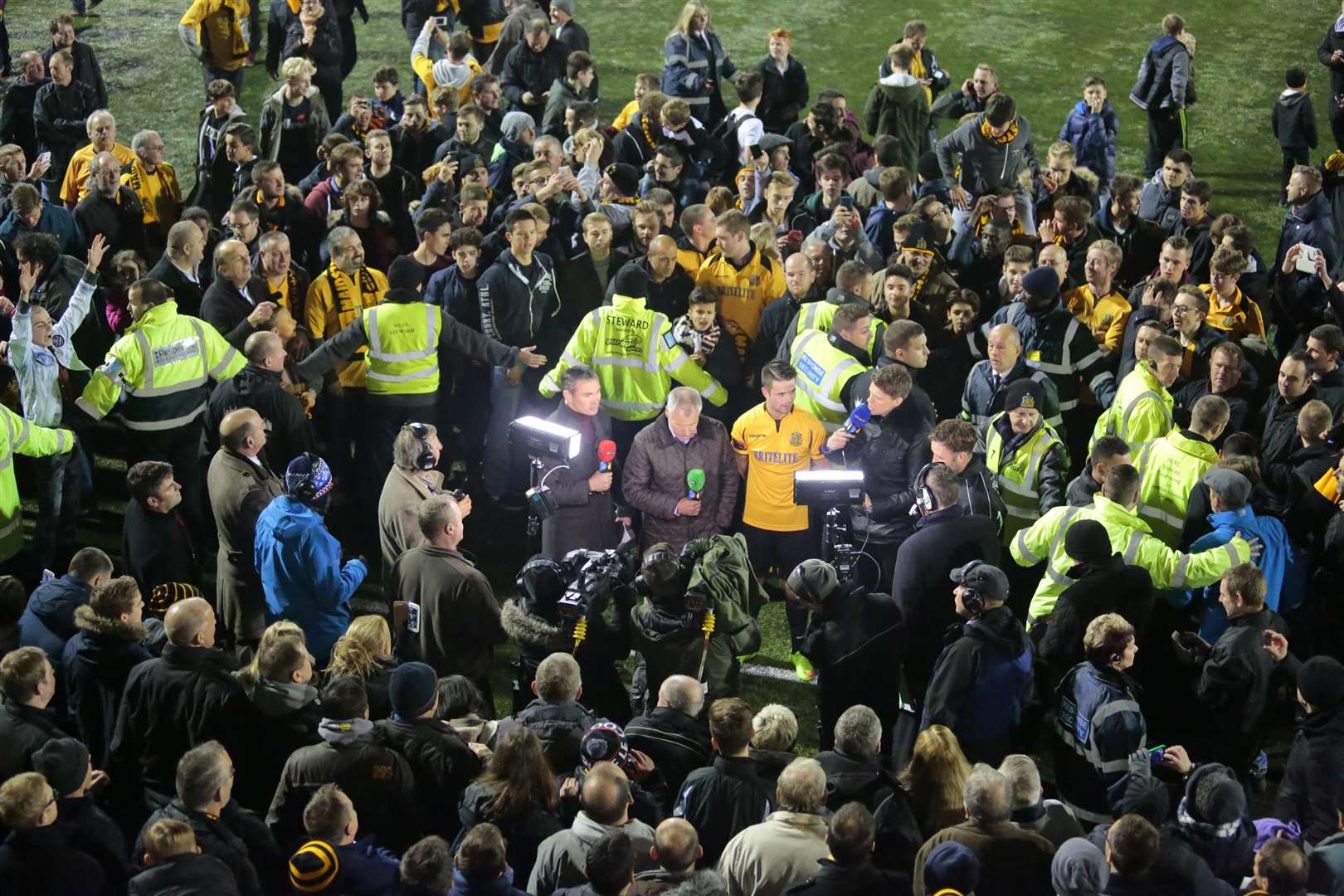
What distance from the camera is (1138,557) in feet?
23.7

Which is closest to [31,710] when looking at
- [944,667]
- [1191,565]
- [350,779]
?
[350,779]

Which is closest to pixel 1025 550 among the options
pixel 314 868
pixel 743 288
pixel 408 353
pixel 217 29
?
pixel 743 288

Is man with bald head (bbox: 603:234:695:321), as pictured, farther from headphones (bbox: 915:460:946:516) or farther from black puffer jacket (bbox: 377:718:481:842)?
black puffer jacket (bbox: 377:718:481:842)

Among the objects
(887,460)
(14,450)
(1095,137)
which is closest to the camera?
(14,450)

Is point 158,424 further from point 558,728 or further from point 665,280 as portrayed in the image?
point 558,728

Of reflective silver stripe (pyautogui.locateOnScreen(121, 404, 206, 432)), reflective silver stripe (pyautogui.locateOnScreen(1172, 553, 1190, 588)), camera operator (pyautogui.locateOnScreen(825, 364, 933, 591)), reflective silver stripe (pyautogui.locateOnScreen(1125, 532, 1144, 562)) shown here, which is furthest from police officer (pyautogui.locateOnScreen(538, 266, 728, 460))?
reflective silver stripe (pyautogui.locateOnScreen(1172, 553, 1190, 588))

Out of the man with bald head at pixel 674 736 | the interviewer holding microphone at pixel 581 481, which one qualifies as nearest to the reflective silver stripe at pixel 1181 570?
the man with bald head at pixel 674 736

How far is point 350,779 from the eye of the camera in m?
5.79

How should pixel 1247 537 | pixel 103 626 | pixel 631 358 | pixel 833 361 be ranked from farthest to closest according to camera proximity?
pixel 631 358 → pixel 833 361 → pixel 1247 537 → pixel 103 626

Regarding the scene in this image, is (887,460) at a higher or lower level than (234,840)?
higher

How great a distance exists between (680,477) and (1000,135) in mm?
5064

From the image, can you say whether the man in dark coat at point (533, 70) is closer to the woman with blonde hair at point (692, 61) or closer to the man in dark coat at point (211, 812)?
the woman with blonde hair at point (692, 61)

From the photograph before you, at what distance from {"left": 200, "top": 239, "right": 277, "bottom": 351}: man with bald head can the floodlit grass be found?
604 centimetres

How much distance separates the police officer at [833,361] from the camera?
8609mm
